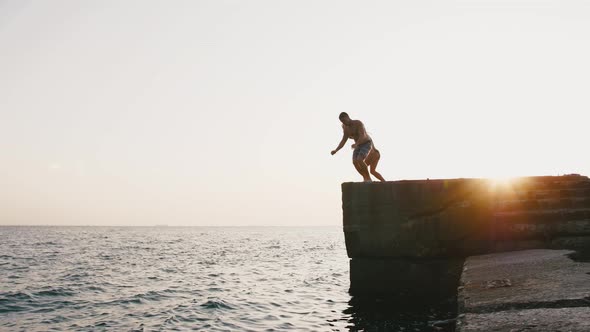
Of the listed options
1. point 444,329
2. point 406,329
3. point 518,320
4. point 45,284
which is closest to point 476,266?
point 444,329

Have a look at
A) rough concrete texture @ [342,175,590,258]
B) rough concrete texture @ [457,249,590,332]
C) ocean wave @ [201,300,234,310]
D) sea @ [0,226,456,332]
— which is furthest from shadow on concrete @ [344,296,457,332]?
ocean wave @ [201,300,234,310]

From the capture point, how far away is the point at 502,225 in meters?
7.06

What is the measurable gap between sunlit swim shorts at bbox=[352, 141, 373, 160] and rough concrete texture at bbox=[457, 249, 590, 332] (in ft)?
14.0

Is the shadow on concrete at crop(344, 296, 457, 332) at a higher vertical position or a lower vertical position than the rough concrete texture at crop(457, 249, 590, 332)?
lower

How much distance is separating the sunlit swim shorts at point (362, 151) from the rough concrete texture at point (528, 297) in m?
4.26

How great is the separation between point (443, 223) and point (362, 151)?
2.42 m

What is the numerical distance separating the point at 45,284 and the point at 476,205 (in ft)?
48.3

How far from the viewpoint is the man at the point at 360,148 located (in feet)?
29.7

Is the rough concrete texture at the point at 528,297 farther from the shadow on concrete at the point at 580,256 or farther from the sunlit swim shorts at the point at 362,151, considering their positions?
the sunlit swim shorts at the point at 362,151

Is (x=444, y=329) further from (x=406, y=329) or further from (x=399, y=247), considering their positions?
(x=399, y=247)

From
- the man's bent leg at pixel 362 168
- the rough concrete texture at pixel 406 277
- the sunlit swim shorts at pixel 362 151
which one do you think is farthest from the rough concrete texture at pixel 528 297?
the sunlit swim shorts at pixel 362 151

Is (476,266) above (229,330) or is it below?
above

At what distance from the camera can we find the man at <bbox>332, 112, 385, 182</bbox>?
356 inches

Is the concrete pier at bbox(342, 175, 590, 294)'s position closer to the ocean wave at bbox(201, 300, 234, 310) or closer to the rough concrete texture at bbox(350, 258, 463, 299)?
the rough concrete texture at bbox(350, 258, 463, 299)
